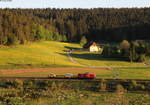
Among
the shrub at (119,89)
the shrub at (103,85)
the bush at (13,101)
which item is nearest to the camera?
the bush at (13,101)

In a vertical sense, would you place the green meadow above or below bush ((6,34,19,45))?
below

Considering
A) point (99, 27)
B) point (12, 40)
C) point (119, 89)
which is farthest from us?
point (99, 27)

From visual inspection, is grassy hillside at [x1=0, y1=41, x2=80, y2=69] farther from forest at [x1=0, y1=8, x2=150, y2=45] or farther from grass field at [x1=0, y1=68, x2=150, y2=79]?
forest at [x1=0, y1=8, x2=150, y2=45]

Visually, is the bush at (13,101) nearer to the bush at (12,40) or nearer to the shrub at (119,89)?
the shrub at (119,89)

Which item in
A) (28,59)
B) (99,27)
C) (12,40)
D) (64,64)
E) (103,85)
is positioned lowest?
(103,85)

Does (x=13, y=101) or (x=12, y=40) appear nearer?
(x=13, y=101)

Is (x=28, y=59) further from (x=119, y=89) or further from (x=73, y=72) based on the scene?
(x=119, y=89)

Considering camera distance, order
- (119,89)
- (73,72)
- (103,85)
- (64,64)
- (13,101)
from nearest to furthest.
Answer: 1. (13,101)
2. (119,89)
3. (103,85)
4. (73,72)
5. (64,64)

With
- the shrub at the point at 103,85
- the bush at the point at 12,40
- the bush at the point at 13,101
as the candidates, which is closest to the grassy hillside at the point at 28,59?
the bush at the point at 12,40

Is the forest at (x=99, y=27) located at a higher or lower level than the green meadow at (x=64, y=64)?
higher

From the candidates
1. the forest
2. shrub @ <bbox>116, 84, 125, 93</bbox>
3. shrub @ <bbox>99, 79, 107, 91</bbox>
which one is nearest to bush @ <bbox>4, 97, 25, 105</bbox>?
shrub @ <bbox>99, 79, 107, 91</bbox>

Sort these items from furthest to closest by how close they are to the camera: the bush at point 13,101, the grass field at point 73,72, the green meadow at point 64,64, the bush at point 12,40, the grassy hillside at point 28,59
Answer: the bush at point 12,40 → the grassy hillside at point 28,59 → the green meadow at point 64,64 → the grass field at point 73,72 → the bush at point 13,101

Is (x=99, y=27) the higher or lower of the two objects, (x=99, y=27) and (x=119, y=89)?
the higher

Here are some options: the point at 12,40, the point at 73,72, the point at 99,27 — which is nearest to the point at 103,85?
the point at 73,72
